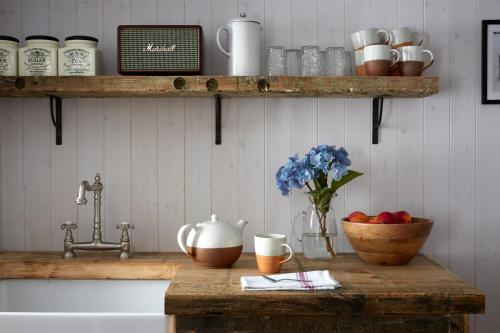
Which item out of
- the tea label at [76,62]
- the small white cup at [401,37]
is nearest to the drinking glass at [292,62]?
the small white cup at [401,37]

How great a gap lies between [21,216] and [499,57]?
78.0 inches

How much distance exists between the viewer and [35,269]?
208 centimetres

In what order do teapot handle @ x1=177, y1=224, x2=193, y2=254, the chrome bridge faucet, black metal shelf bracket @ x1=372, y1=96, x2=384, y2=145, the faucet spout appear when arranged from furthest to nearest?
black metal shelf bracket @ x1=372, y1=96, x2=384, y2=145
the chrome bridge faucet
the faucet spout
teapot handle @ x1=177, y1=224, x2=193, y2=254

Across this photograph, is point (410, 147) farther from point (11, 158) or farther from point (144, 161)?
point (11, 158)

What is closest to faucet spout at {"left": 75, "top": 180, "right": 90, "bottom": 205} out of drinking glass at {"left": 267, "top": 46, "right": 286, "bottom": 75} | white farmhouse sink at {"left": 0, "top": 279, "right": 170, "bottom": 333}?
white farmhouse sink at {"left": 0, "top": 279, "right": 170, "bottom": 333}

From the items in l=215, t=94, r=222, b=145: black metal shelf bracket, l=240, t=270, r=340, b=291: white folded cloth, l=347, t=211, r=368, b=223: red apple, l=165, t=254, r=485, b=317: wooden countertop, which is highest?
l=215, t=94, r=222, b=145: black metal shelf bracket

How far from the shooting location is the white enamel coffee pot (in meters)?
2.09

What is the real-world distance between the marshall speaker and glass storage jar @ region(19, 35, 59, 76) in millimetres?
247

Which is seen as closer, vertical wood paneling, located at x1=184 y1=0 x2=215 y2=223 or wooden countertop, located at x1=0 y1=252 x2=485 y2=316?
wooden countertop, located at x1=0 y1=252 x2=485 y2=316

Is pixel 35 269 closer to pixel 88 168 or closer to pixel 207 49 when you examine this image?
pixel 88 168

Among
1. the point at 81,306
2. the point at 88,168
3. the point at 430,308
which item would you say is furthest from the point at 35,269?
the point at 430,308

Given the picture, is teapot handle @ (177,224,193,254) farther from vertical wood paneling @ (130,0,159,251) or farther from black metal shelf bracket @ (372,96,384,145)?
black metal shelf bracket @ (372,96,384,145)

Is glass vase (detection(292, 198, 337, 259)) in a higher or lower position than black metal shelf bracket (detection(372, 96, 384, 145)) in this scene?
lower

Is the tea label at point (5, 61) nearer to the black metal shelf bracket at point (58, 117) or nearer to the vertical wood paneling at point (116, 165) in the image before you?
the black metal shelf bracket at point (58, 117)
